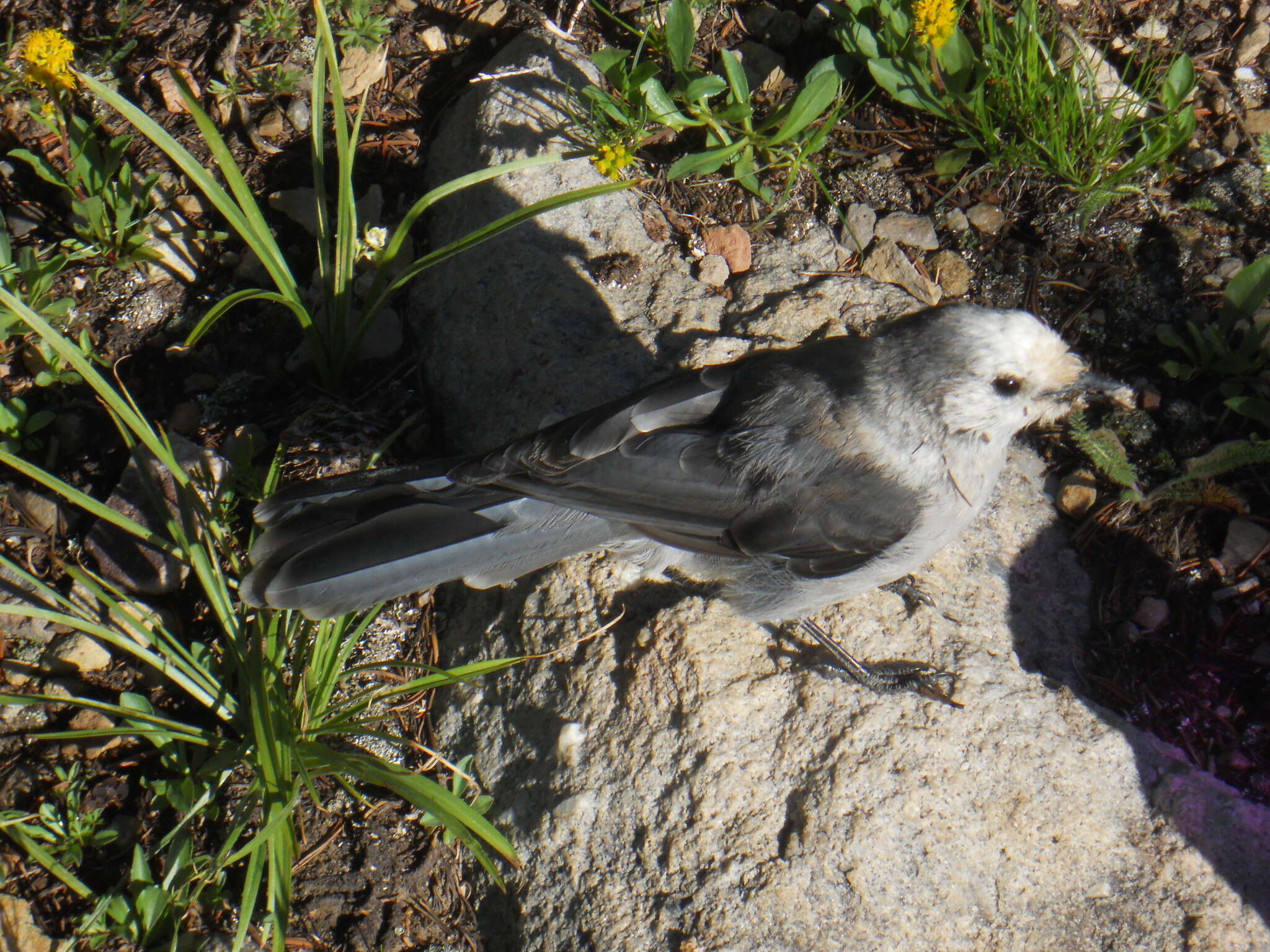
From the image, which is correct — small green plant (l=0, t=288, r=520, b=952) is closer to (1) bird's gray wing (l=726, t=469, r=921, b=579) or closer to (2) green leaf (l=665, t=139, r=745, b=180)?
(1) bird's gray wing (l=726, t=469, r=921, b=579)

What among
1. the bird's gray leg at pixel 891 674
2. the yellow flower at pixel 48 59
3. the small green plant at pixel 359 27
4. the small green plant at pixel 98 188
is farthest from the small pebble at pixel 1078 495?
the yellow flower at pixel 48 59

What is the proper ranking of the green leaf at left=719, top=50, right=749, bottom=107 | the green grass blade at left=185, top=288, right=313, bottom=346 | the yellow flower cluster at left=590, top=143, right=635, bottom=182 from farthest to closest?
1. the green leaf at left=719, top=50, right=749, bottom=107
2. the yellow flower cluster at left=590, top=143, right=635, bottom=182
3. the green grass blade at left=185, top=288, right=313, bottom=346

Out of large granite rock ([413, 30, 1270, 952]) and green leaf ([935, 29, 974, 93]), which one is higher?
green leaf ([935, 29, 974, 93])

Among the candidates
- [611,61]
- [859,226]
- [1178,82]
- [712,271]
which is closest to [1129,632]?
[859,226]

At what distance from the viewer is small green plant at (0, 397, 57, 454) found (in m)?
3.80

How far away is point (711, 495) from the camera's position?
11.2ft

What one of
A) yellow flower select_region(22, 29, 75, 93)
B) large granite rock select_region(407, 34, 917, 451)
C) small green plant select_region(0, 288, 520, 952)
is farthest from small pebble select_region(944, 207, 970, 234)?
yellow flower select_region(22, 29, 75, 93)

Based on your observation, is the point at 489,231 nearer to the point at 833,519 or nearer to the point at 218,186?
the point at 218,186

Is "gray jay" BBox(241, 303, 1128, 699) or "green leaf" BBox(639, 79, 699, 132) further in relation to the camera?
"green leaf" BBox(639, 79, 699, 132)

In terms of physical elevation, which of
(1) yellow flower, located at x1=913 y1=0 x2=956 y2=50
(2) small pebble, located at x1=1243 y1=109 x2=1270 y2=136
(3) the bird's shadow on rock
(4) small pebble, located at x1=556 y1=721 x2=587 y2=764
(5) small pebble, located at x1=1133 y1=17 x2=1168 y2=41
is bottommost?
(4) small pebble, located at x1=556 y1=721 x2=587 y2=764

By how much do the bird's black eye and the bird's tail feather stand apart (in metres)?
1.37

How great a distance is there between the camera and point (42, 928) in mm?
3141

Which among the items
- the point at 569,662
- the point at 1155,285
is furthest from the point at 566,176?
the point at 1155,285

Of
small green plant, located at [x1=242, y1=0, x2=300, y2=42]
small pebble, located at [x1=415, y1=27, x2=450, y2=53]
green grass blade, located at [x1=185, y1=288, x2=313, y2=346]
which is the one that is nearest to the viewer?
green grass blade, located at [x1=185, y1=288, x2=313, y2=346]
